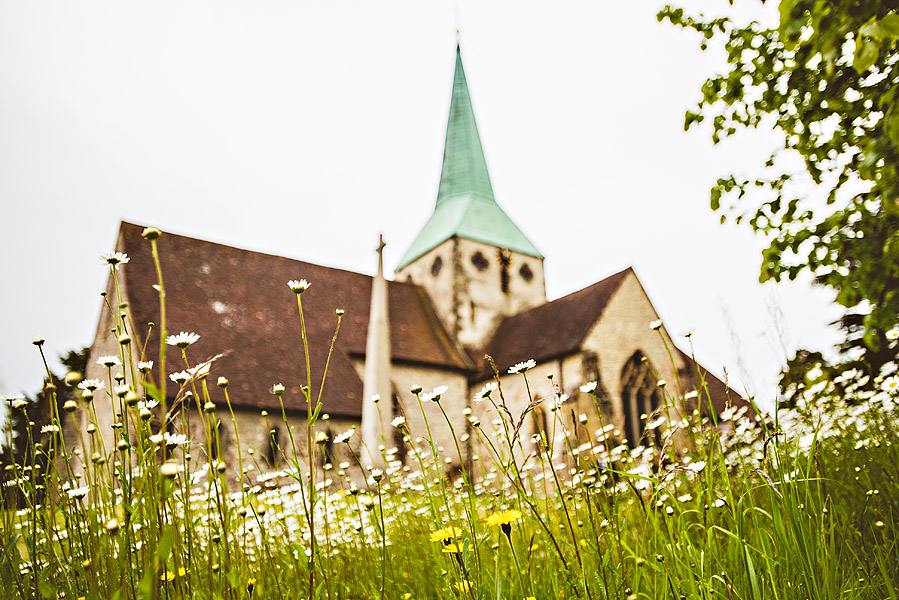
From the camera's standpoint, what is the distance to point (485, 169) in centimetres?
3061

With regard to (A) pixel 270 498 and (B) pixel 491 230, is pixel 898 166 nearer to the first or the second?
(A) pixel 270 498

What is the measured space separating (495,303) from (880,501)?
74.6 feet

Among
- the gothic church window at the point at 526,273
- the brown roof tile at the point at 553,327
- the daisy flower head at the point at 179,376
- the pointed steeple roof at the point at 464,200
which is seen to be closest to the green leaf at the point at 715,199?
the daisy flower head at the point at 179,376

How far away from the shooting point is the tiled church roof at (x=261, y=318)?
55.3ft

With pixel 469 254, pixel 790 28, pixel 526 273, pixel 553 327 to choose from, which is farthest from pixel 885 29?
pixel 526 273

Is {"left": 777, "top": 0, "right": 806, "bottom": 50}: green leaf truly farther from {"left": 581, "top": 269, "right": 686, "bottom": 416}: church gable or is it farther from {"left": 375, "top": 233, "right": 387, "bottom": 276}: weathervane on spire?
{"left": 581, "top": 269, "right": 686, "bottom": 416}: church gable

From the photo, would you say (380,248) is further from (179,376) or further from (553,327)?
(179,376)

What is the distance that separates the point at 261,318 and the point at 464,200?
12681mm

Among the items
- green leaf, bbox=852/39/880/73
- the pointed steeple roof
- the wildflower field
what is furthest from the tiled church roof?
green leaf, bbox=852/39/880/73

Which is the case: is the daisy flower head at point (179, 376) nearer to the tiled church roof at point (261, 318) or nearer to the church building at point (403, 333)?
the church building at point (403, 333)

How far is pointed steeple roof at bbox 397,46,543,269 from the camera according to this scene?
27.2m

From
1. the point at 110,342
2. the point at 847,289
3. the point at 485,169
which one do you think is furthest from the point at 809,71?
the point at 485,169

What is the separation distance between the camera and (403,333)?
22.1 meters

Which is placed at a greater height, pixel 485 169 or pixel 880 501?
pixel 485 169
